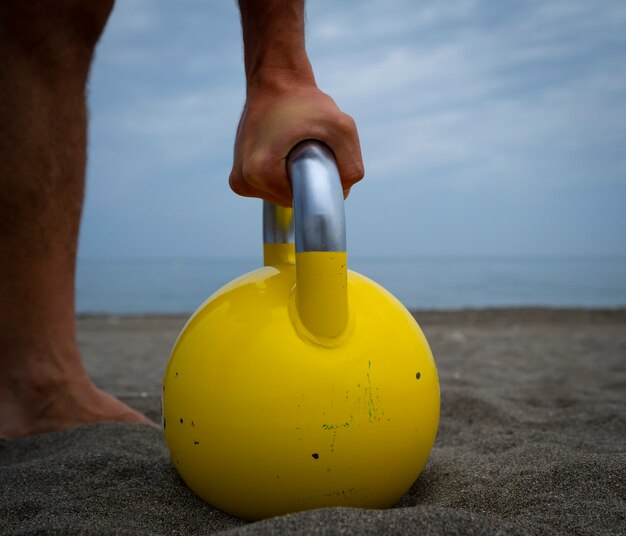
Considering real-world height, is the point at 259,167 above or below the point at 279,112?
below

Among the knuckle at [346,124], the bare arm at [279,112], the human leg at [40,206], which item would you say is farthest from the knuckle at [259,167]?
the human leg at [40,206]

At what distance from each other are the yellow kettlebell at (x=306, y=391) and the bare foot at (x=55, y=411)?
93cm

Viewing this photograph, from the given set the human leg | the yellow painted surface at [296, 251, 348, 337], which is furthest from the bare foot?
the yellow painted surface at [296, 251, 348, 337]

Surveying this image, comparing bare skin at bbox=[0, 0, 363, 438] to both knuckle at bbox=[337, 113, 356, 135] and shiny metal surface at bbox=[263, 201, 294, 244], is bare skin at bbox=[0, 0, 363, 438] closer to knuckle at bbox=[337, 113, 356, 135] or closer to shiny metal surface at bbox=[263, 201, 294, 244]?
shiny metal surface at bbox=[263, 201, 294, 244]

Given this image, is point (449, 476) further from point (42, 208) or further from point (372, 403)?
point (42, 208)

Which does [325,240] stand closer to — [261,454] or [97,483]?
[261,454]

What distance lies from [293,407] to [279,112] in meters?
0.64

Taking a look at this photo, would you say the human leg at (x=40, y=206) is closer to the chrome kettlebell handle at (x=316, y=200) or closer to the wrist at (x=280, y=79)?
the wrist at (x=280, y=79)

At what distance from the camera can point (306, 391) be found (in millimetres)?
1266

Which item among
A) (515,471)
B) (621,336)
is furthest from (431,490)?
(621,336)

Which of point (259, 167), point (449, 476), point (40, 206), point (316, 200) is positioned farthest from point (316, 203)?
point (40, 206)

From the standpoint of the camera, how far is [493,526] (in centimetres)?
115

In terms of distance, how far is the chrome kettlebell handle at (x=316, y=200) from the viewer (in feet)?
4.19

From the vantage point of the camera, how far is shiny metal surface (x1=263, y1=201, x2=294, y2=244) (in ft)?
5.52
